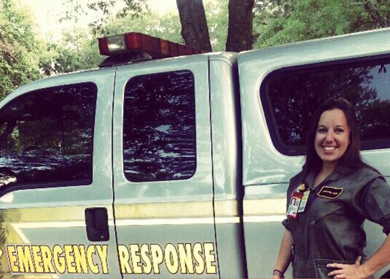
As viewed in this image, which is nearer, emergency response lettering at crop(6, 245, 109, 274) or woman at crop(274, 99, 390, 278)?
woman at crop(274, 99, 390, 278)

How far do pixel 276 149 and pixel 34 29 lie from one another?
21800mm

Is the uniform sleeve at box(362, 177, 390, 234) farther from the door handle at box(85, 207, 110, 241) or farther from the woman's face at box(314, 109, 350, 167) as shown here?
the door handle at box(85, 207, 110, 241)

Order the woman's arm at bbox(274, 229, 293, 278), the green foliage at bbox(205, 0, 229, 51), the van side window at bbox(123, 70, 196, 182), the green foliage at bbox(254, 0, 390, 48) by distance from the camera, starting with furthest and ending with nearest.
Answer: the green foliage at bbox(205, 0, 229, 51) → the green foliage at bbox(254, 0, 390, 48) → the van side window at bbox(123, 70, 196, 182) → the woman's arm at bbox(274, 229, 293, 278)

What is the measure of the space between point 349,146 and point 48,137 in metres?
1.80

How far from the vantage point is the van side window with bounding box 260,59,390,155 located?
241cm

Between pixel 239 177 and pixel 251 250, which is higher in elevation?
pixel 239 177

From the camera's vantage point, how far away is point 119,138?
2873 millimetres

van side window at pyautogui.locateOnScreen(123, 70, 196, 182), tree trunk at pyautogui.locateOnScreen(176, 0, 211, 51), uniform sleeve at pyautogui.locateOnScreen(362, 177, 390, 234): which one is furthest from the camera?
tree trunk at pyautogui.locateOnScreen(176, 0, 211, 51)

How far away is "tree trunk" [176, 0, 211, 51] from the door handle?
4.54 meters

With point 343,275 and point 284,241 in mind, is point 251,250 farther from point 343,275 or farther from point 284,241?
point 343,275

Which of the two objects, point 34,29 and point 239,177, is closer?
point 239,177

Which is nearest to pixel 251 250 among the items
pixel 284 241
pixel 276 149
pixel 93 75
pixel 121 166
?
pixel 284 241

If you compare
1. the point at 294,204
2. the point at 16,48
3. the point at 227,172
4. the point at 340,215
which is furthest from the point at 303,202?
the point at 16,48

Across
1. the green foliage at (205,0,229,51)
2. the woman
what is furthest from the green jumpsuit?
the green foliage at (205,0,229,51)
